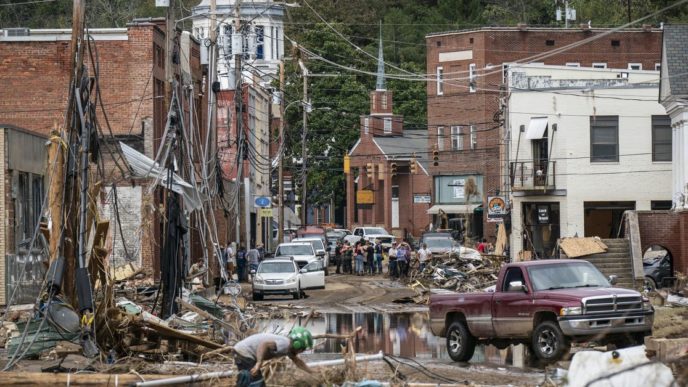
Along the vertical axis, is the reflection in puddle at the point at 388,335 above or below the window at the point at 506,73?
below

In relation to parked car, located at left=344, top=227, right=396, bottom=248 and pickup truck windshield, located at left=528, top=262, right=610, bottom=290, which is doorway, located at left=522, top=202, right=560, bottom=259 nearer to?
parked car, located at left=344, top=227, right=396, bottom=248

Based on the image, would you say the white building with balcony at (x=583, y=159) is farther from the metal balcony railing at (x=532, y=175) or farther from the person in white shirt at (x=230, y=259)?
the person in white shirt at (x=230, y=259)

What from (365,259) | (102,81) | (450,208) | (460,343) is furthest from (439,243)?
(460,343)

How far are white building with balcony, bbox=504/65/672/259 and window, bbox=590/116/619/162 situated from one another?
0.04 m

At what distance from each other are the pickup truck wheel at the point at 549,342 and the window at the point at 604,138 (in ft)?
104

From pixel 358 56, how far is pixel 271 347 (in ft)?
302

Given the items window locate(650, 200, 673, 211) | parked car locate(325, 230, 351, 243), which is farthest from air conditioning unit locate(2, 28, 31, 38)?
parked car locate(325, 230, 351, 243)

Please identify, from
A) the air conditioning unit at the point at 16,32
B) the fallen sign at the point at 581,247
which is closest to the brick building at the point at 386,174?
the air conditioning unit at the point at 16,32

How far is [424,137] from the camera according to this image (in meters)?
98.9

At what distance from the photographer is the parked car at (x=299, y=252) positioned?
53219 mm

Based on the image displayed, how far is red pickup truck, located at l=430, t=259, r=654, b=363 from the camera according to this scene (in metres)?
22.7

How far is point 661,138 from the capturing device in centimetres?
5372

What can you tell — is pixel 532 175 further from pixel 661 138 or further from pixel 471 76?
pixel 471 76

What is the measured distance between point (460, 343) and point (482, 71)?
58.9m
